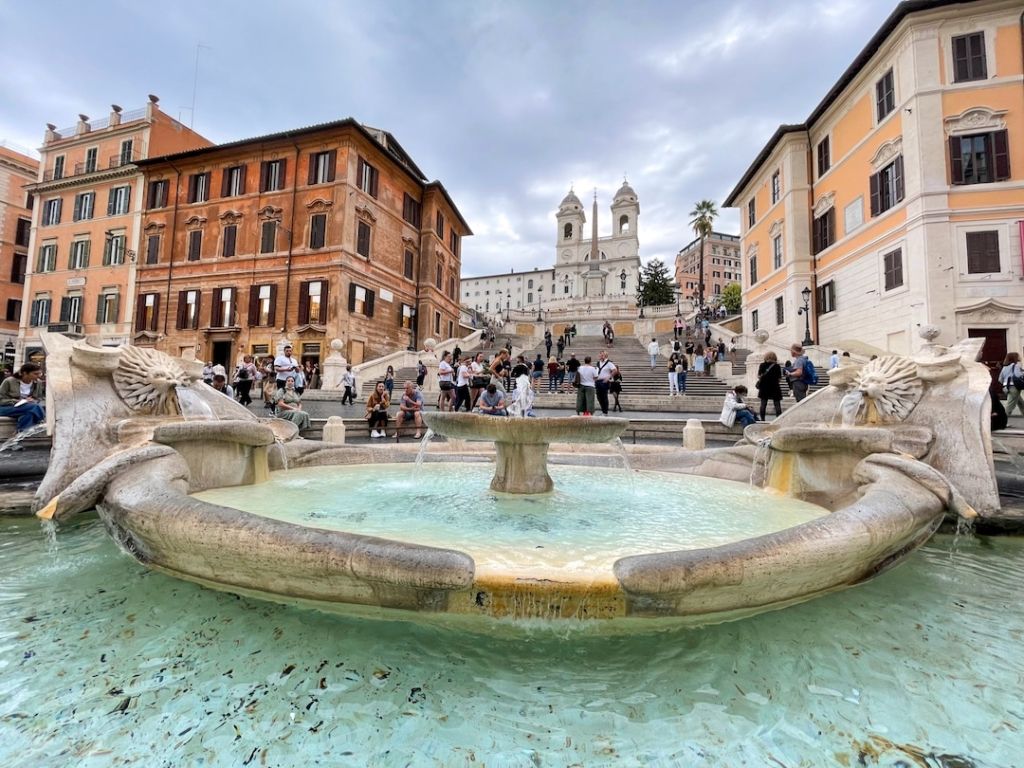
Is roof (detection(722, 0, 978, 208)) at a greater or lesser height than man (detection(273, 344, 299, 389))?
greater

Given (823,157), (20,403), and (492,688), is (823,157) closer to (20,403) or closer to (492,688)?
(492,688)

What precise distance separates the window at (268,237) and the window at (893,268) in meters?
28.7

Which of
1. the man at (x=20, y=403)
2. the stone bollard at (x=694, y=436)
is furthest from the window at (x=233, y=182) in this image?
the stone bollard at (x=694, y=436)

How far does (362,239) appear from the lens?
26.6 metres

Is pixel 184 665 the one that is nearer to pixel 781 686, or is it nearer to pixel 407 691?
pixel 407 691

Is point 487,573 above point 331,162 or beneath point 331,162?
beneath

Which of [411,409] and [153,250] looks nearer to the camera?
[411,409]

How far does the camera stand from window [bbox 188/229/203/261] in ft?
92.3

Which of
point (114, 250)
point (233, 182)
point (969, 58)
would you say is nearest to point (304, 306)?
point (233, 182)

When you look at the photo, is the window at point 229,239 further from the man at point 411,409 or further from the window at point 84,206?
the man at point 411,409

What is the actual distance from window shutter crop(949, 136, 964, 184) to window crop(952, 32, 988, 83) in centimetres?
219

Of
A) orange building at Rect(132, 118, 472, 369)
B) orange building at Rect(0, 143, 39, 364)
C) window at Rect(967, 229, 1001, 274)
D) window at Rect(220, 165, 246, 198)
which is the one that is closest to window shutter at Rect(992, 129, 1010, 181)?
window at Rect(967, 229, 1001, 274)

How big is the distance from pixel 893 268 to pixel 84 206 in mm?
44728

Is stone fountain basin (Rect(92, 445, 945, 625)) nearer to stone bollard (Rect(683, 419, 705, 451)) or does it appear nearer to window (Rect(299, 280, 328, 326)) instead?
stone bollard (Rect(683, 419, 705, 451))
